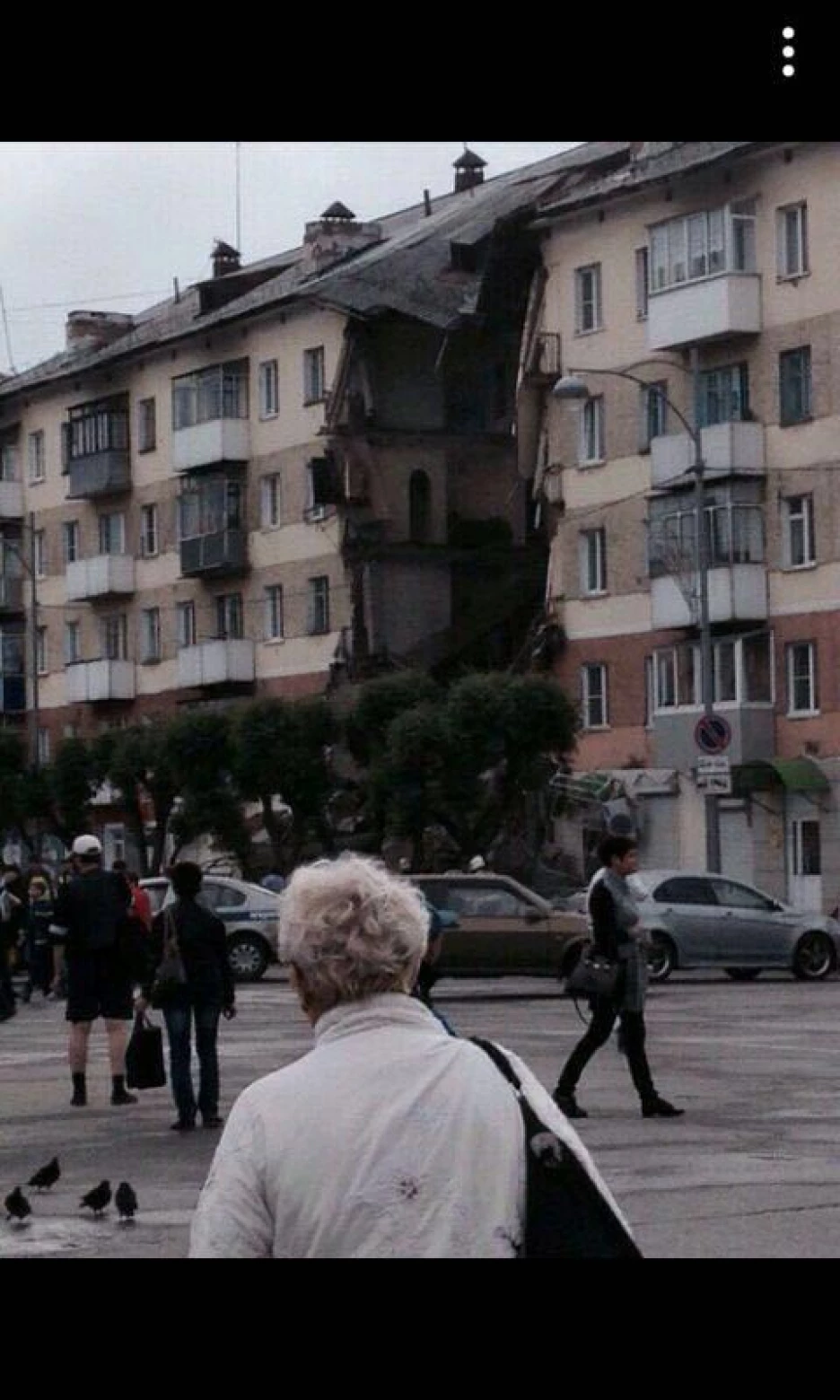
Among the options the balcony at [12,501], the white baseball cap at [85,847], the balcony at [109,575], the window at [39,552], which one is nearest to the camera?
the white baseball cap at [85,847]

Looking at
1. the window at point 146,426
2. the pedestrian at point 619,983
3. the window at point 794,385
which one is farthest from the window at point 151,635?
the pedestrian at point 619,983

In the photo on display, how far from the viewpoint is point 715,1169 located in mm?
15148

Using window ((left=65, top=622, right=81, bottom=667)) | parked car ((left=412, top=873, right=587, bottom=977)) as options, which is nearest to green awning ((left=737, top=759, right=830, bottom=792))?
parked car ((left=412, top=873, right=587, bottom=977))

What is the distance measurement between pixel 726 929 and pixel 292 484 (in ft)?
105

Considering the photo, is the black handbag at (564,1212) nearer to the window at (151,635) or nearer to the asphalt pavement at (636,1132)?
the asphalt pavement at (636,1132)

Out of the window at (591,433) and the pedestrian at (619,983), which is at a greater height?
the window at (591,433)

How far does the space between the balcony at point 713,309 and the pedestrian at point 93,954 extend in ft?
123

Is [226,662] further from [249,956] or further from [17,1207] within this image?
[17,1207]

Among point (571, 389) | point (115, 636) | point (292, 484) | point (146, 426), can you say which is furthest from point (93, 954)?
point (115, 636)

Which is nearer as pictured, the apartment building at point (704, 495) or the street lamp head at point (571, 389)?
the street lamp head at point (571, 389)

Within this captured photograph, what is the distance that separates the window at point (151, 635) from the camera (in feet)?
249
